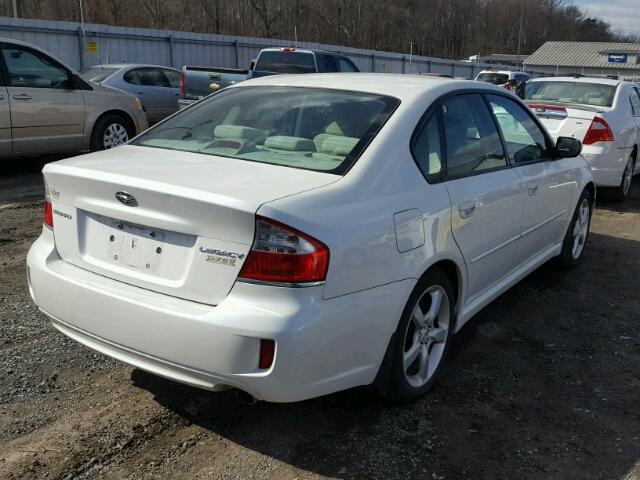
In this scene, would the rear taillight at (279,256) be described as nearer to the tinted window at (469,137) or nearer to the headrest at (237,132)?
the headrest at (237,132)

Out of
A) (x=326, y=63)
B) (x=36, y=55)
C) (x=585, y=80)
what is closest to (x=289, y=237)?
(x=36, y=55)

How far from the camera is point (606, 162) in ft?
26.5

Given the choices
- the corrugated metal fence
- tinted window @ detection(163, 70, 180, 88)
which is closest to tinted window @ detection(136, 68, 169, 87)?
tinted window @ detection(163, 70, 180, 88)

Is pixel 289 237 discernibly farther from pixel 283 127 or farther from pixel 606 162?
pixel 606 162

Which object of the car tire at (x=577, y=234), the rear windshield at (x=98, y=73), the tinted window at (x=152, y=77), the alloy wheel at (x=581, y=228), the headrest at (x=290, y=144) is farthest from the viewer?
the tinted window at (x=152, y=77)

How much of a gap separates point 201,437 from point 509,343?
2135 millimetres

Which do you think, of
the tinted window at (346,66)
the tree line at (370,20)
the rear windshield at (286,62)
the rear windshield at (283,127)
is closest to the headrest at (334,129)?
→ the rear windshield at (283,127)

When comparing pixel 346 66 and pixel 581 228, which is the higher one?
pixel 346 66

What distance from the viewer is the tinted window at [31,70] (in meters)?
8.02

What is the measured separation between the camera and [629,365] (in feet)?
12.8

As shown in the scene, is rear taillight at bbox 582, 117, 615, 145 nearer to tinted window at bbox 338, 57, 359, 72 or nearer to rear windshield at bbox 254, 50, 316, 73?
rear windshield at bbox 254, 50, 316, 73

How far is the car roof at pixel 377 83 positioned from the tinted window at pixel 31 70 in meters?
5.25

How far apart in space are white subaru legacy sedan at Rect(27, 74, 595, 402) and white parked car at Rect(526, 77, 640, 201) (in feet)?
15.3

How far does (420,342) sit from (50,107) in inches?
272
